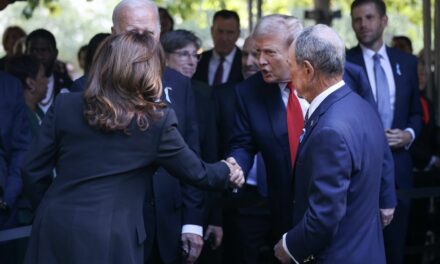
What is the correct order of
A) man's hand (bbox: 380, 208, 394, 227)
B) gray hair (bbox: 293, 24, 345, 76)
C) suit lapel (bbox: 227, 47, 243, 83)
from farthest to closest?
suit lapel (bbox: 227, 47, 243, 83), man's hand (bbox: 380, 208, 394, 227), gray hair (bbox: 293, 24, 345, 76)

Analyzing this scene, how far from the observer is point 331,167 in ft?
14.6

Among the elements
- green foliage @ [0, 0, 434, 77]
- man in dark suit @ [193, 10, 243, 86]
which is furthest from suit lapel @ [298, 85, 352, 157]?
green foliage @ [0, 0, 434, 77]

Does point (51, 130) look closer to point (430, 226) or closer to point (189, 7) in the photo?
point (430, 226)

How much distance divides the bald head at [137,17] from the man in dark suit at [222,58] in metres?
3.83

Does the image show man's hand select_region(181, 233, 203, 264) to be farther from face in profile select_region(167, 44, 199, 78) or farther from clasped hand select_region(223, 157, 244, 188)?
face in profile select_region(167, 44, 199, 78)

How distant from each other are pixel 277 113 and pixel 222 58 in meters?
4.04

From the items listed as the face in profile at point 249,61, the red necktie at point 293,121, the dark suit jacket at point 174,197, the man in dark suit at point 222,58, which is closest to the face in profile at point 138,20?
the dark suit jacket at point 174,197

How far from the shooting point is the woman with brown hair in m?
4.43

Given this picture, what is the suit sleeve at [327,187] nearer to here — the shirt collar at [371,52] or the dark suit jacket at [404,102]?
the dark suit jacket at [404,102]

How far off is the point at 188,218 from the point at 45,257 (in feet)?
4.75

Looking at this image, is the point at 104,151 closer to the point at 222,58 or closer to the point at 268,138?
the point at 268,138

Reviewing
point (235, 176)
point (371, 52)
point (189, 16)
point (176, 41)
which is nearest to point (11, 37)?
point (189, 16)

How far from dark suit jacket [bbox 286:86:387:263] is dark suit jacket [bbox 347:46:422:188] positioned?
265cm

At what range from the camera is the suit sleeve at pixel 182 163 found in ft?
15.0
